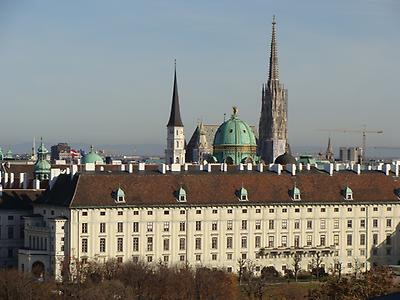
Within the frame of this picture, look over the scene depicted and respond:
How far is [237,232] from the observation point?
12675cm

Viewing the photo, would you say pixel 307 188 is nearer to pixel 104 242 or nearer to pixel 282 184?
pixel 282 184

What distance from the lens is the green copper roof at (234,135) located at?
18450 centimetres

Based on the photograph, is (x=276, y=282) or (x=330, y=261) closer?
(x=276, y=282)

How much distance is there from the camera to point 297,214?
424 feet

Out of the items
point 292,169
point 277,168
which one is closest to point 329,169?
point 292,169

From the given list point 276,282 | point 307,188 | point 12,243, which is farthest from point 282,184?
point 12,243

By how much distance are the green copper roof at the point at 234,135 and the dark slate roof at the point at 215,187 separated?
49.0 m

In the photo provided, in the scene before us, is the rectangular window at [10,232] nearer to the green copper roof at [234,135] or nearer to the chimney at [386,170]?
the chimney at [386,170]

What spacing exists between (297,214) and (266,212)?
294 cm

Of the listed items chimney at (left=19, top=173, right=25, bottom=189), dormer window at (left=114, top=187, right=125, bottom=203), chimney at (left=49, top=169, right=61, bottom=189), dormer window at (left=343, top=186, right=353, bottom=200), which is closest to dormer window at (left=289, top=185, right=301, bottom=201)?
dormer window at (left=343, top=186, right=353, bottom=200)

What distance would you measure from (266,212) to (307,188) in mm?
4842

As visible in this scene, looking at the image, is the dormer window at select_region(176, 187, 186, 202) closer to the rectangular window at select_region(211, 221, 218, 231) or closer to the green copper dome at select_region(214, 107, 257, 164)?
the rectangular window at select_region(211, 221, 218, 231)

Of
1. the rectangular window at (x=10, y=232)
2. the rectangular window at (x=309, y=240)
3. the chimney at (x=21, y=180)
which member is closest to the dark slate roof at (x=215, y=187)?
the rectangular window at (x=309, y=240)

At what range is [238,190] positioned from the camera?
12744 centimetres
